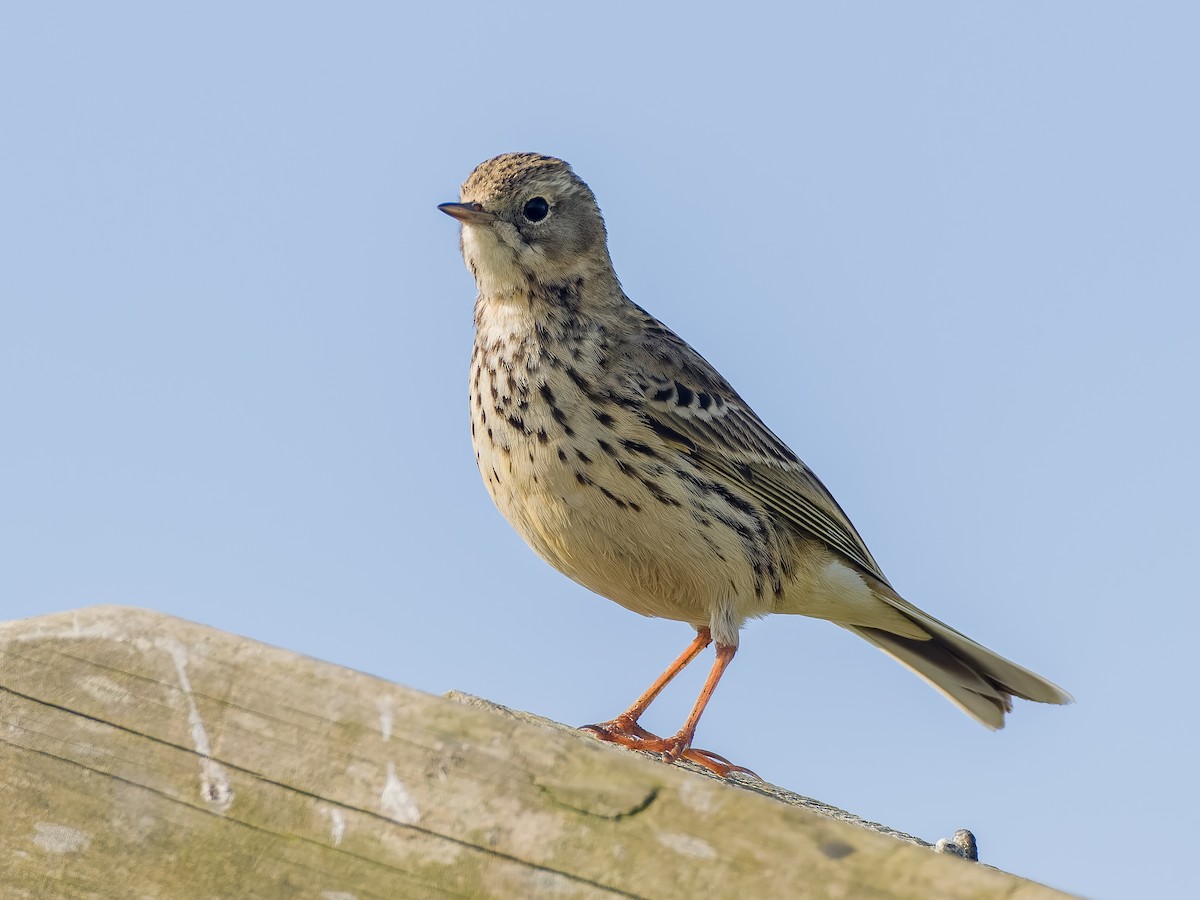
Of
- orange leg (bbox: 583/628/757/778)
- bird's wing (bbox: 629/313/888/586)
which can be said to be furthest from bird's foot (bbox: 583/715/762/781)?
bird's wing (bbox: 629/313/888/586)

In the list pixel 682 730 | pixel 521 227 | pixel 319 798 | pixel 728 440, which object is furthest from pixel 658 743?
pixel 319 798

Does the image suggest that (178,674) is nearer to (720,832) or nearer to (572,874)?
(572,874)

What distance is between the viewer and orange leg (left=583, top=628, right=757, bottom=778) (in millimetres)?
6316

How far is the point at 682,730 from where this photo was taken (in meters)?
6.97

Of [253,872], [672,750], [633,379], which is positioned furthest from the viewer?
[633,379]

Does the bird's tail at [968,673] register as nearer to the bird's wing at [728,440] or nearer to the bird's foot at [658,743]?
the bird's wing at [728,440]

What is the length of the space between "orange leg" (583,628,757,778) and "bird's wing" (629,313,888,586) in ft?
2.72

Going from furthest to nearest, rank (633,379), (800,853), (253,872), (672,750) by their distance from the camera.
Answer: (633,379) < (672,750) < (253,872) < (800,853)

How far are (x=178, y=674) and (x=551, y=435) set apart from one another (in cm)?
438

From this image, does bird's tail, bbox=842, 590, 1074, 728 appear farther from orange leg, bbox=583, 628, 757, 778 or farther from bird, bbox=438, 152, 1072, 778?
orange leg, bbox=583, 628, 757, 778

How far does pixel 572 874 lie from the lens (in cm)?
249

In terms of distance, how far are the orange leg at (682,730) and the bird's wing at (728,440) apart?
2.72ft

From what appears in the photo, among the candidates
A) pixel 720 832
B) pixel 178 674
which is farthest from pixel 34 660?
pixel 720 832

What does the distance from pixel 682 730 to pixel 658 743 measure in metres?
0.25
